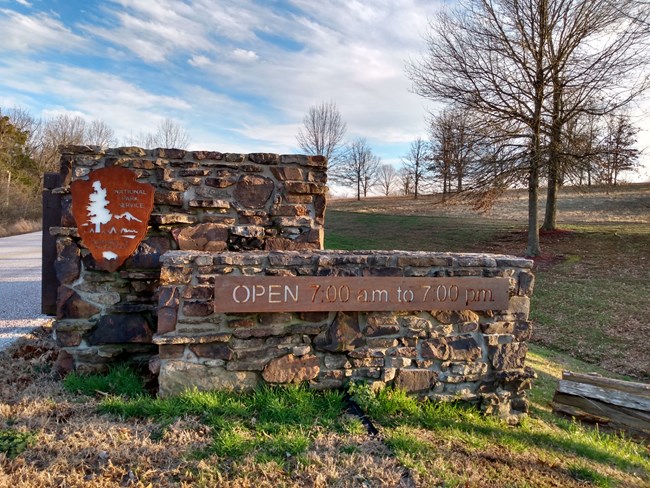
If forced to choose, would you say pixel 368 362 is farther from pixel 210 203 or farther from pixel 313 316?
pixel 210 203

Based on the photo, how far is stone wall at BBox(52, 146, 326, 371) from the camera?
13.2 ft

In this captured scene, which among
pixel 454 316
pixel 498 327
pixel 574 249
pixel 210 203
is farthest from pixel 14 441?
pixel 574 249

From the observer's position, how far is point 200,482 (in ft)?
7.63

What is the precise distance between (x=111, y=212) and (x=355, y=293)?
250cm

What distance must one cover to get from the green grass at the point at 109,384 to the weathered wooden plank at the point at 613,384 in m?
4.70

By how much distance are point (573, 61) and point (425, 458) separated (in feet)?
50.3

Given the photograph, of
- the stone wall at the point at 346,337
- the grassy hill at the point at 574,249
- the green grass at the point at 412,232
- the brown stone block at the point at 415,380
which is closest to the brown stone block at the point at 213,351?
the stone wall at the point at 346,337

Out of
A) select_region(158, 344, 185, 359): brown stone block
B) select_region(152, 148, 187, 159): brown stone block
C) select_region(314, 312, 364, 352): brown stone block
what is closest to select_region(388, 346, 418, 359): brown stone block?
select_region(314, 312, 364, 352): brown stone block

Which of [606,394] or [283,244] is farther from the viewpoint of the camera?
[606,394]

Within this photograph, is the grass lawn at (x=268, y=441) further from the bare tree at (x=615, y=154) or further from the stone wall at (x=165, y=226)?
the bare tree at (x=615, y=154)

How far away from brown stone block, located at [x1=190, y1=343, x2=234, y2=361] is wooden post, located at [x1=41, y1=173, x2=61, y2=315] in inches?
75.2

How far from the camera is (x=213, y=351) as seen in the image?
3.33m

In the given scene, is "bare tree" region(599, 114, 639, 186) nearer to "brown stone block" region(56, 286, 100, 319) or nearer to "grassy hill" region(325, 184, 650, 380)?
"grassy hill" region(325, 184, 650, 380)

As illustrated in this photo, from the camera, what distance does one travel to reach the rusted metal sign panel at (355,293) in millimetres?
3285
